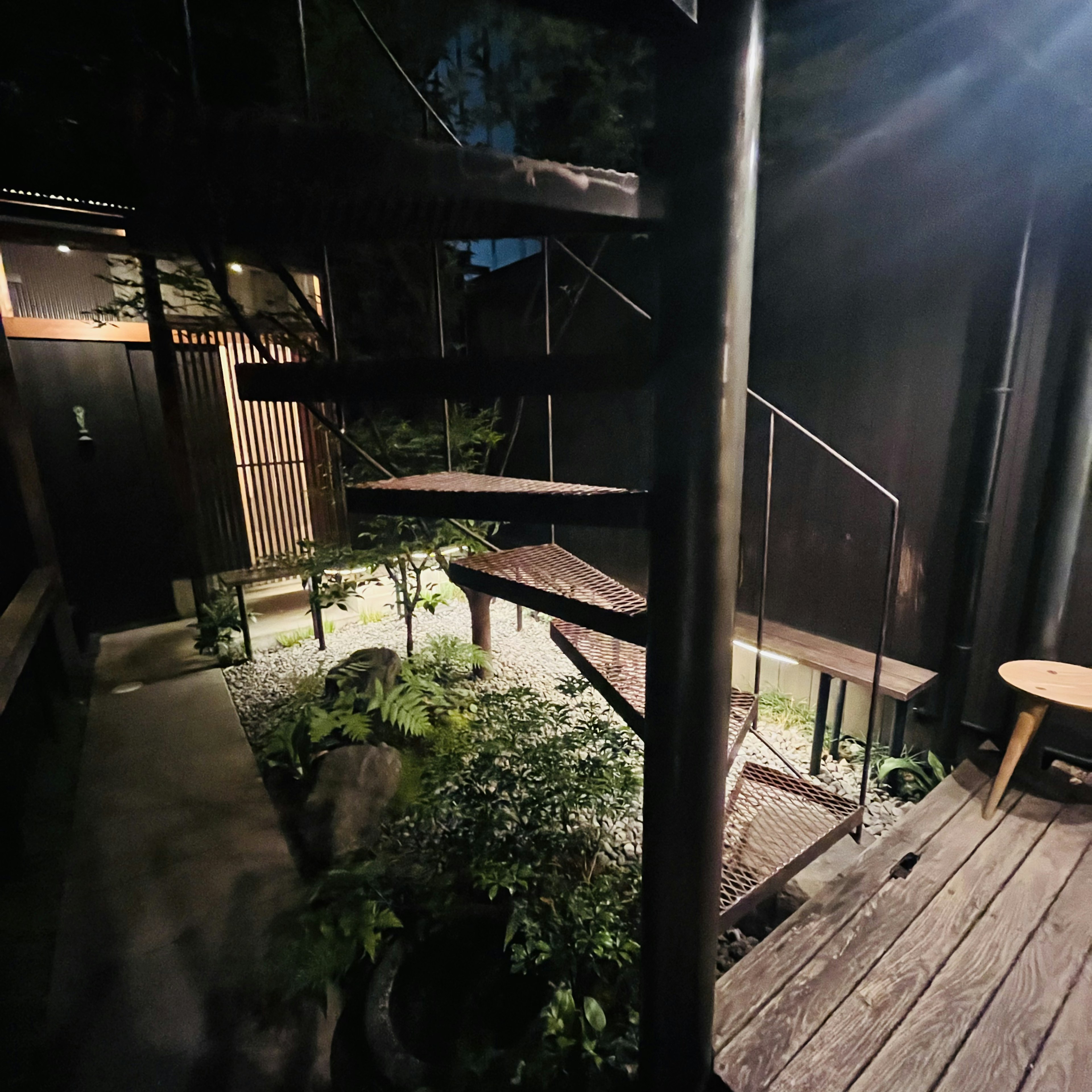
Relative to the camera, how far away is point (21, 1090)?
195 cm

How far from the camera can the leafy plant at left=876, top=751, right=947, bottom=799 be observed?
3.42 m

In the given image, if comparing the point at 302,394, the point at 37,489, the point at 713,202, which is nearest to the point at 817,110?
the point at 713,202

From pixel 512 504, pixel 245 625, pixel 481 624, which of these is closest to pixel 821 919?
pixel 512 504

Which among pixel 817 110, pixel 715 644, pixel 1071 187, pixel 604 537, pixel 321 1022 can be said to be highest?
pixel 817 110

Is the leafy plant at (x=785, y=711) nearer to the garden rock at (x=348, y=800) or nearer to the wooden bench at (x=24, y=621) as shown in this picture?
the garden rock at (x=348, y=800)

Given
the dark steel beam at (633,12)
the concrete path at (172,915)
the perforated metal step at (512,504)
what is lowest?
the concrete path at (172,915)

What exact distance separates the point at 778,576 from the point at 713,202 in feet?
11.6

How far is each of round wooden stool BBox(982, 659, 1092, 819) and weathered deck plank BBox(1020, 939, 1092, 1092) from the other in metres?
0.99

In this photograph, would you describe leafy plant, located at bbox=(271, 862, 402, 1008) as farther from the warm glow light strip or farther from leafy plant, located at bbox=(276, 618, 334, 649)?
leafy plant, located at bbox=(276, 618, 334, 649)

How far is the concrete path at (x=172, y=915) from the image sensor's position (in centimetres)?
203

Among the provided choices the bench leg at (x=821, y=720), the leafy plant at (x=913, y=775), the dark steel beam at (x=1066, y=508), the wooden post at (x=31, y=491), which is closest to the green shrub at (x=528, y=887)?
the bench leg at (x=821, y=720)

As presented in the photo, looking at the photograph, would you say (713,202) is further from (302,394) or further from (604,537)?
(604,537)

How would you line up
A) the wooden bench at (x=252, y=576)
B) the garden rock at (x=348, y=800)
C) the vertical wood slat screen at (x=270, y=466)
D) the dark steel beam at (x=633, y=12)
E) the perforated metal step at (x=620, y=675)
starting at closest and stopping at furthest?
the dark steel beam at (x=633, y=12) → the perforated metal step at (x=620, y=675) → the garden rock at (x=348, y=800) → the wooden bench at (x=252, y=576) → the vertical wood slat screen at (x=270, y=466)

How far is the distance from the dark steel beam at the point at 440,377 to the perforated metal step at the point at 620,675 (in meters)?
0.90
